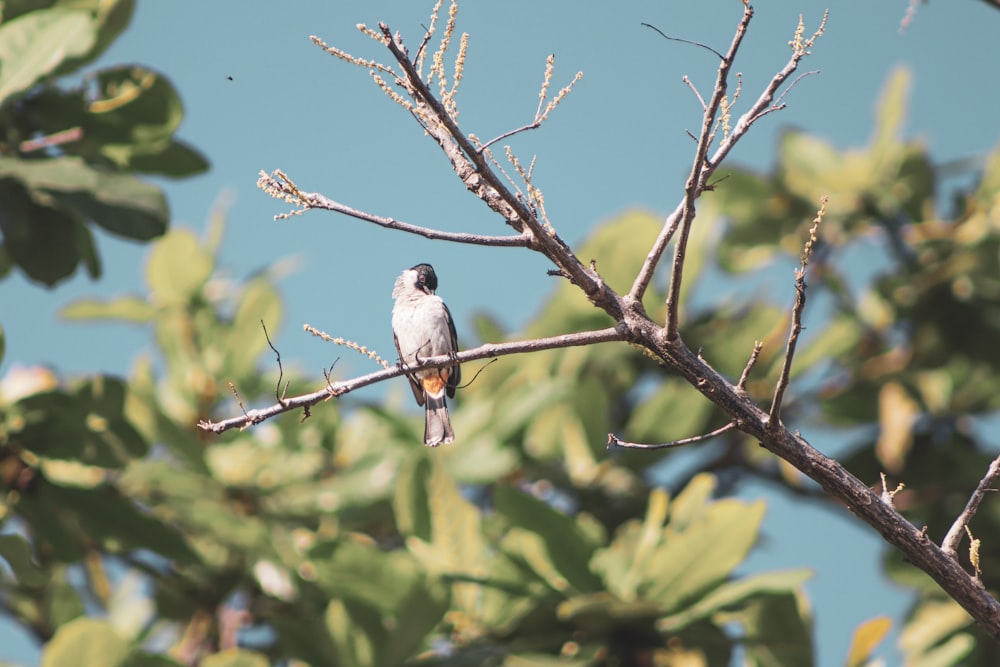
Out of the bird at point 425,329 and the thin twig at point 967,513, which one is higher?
the thin twig at point 967,513

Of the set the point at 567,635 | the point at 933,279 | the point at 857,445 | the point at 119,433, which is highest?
the point at 933,279

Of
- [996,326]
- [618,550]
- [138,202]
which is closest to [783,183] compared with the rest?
[996,326]

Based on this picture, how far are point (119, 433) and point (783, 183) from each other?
2822mm

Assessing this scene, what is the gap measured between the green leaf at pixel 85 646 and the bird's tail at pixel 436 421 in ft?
3.29

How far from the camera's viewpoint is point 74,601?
321cm

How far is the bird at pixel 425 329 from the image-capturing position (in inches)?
141

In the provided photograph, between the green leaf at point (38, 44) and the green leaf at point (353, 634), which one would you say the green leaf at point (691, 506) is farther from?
the green leaf at point (38, 44)

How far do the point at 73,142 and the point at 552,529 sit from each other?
5.53 ft

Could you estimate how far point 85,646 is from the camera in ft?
8.74

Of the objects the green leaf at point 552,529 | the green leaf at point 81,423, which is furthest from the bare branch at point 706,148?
the green leaf at point 81,423

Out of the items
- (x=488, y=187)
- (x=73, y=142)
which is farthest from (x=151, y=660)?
(x=488, y=187)

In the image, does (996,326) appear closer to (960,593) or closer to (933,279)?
(933,279)

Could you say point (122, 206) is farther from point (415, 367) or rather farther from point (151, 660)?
point (415, 367)

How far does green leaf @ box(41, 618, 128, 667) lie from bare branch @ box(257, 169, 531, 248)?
1338mm
